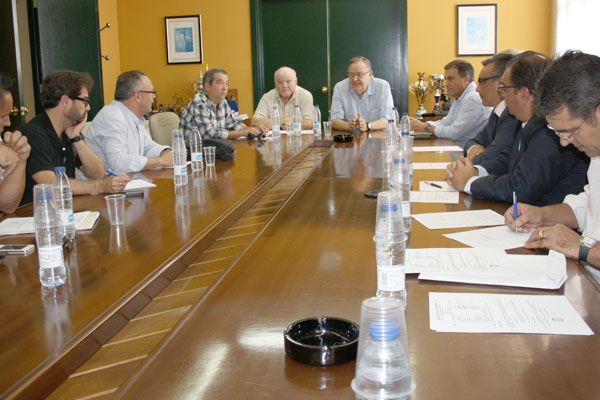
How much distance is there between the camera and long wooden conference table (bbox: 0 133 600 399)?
0.91m

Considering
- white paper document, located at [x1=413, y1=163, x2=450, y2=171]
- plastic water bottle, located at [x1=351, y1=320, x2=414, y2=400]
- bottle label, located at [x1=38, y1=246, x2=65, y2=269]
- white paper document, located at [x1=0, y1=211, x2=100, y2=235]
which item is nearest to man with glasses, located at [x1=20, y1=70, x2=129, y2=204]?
white paper document, located at [x1=0, y1=211, x2=100, y2=235]

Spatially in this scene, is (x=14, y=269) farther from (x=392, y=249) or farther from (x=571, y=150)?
(x=571, y=150)

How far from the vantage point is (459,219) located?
1965 mm

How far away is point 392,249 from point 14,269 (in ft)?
3.12

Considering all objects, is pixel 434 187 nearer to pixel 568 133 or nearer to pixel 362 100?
pixel 568 133

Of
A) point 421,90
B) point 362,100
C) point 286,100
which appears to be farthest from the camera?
point 421,90

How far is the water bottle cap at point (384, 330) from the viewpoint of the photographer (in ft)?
2.26

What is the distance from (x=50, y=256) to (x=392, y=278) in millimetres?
778

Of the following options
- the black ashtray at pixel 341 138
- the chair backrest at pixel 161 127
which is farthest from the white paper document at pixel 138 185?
the chair backrest at pixel 161 127

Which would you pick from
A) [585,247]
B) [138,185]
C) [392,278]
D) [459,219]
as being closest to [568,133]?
[585,247]

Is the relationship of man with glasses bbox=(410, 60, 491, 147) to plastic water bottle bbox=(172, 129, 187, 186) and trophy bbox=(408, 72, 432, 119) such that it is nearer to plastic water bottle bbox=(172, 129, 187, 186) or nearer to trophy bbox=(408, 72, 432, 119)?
trophy bbox=(408, 72, 432, 119)

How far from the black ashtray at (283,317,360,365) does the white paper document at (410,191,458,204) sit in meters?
1.33

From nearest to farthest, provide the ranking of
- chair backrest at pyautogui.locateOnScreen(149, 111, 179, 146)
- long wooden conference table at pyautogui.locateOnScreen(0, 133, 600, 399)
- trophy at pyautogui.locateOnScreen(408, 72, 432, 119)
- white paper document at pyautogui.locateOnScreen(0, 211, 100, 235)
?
long wooden conference table at pyautogui.locateOnScreen(0, 133, 600, 399), white paper document at pyautogui.locateOnScreen(0, 211, 100, 235), chair backrest at pyautogui.locateOnScreen(149, 111, 179, 146), trophy at pyautogui.locateOnScreen(408, 72, 432, 119)

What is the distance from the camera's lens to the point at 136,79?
11.2 feet
